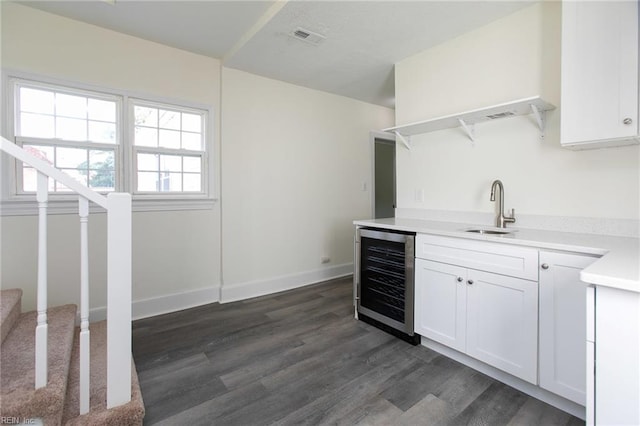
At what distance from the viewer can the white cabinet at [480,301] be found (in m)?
1.73

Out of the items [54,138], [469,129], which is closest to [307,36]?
[469,129]

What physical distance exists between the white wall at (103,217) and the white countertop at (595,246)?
197 centimetres

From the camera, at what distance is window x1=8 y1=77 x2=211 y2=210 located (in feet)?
7.90

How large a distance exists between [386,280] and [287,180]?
1.82 metres

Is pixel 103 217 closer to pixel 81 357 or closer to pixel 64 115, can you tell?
pixel 64 115

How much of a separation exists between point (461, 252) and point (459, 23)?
182 centimetres

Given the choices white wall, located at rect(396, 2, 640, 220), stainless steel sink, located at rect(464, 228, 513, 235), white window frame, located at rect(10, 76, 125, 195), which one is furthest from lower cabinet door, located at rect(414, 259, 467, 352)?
white window frame, located at rect(10, 76, 125, 195)

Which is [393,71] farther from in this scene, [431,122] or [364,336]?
[364,336]

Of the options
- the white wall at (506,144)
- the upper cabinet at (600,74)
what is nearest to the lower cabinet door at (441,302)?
the white wall at (506,144)

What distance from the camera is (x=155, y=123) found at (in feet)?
9.74

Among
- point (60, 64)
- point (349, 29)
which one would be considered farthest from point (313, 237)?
point (60, 64)

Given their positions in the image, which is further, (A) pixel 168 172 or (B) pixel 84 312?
(A) pixel 168 172

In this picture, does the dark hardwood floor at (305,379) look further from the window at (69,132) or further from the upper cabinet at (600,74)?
the upper cabinet at (600,74)

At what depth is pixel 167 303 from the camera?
3016mm
